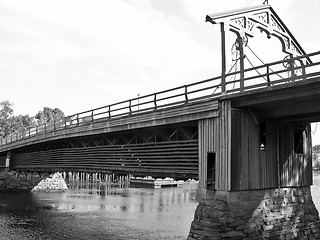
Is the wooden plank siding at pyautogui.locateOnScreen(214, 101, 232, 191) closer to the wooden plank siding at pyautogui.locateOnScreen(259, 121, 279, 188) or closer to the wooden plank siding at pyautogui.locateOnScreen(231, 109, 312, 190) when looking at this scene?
the wooden plank siding at pyautogui.locateOnScreen(231, 109, 312, 190)

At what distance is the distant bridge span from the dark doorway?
1.8 inches

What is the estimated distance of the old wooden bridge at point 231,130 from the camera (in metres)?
14.5

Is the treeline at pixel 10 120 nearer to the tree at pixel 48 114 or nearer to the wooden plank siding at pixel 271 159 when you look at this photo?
the tree at pixel 48 114

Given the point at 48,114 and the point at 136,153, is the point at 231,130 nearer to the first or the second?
the point at 136,153

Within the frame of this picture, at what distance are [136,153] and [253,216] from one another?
8.82 meters

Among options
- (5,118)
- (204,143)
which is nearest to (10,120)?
(5,118)

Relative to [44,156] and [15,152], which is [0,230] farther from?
[15,152]

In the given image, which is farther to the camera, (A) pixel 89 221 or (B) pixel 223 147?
(A) pixel 89 221

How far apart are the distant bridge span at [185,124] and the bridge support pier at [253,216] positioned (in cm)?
108

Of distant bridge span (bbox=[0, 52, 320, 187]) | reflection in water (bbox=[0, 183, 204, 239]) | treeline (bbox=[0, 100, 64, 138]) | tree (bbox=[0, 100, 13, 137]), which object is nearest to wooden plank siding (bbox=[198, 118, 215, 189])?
distant bridge span (bbox=[0, 52, 320, 187])

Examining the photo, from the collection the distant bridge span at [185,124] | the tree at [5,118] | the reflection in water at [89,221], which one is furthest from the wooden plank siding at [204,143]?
the tree at [5,118]

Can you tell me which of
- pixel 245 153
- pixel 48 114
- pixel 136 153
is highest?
pixel 48 114

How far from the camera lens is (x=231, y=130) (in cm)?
1478

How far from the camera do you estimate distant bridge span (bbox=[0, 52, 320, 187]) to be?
46.6ft
